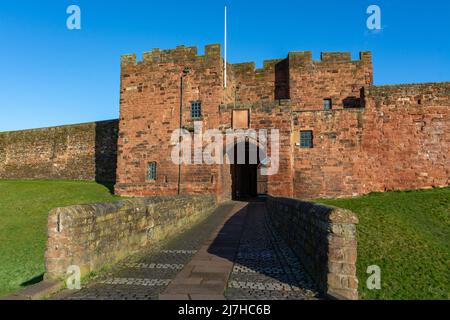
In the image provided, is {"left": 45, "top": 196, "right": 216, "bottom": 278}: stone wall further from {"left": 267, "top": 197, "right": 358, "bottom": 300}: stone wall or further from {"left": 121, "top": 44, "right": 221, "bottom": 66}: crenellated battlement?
{"left": 121, "top": 44, "right": 221, "bottom": 66}: crenellated battlement

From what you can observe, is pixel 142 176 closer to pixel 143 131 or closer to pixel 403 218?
pixel 143 131

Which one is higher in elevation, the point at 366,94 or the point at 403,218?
the point at 366,94

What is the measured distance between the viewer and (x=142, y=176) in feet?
67.8

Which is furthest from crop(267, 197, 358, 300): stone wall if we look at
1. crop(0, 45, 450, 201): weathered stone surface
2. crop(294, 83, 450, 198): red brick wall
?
crop(294, 83, 450, 198): red brick wall

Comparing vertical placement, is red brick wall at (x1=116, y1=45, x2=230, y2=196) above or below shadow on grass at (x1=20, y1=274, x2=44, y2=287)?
above

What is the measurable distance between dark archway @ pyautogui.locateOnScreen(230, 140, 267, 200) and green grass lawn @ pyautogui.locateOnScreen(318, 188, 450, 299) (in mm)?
9801

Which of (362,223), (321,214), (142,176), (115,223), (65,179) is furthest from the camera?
(65,179)

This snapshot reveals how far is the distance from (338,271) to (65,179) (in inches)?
1106

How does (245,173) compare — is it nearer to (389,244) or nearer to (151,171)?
(151,171)

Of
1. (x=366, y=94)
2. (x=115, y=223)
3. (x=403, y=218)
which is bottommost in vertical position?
(x=403, y=218)

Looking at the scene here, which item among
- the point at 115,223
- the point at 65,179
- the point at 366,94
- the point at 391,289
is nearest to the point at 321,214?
the point at 391,289

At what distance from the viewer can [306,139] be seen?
19.7 meters

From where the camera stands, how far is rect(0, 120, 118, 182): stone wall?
26422mm
